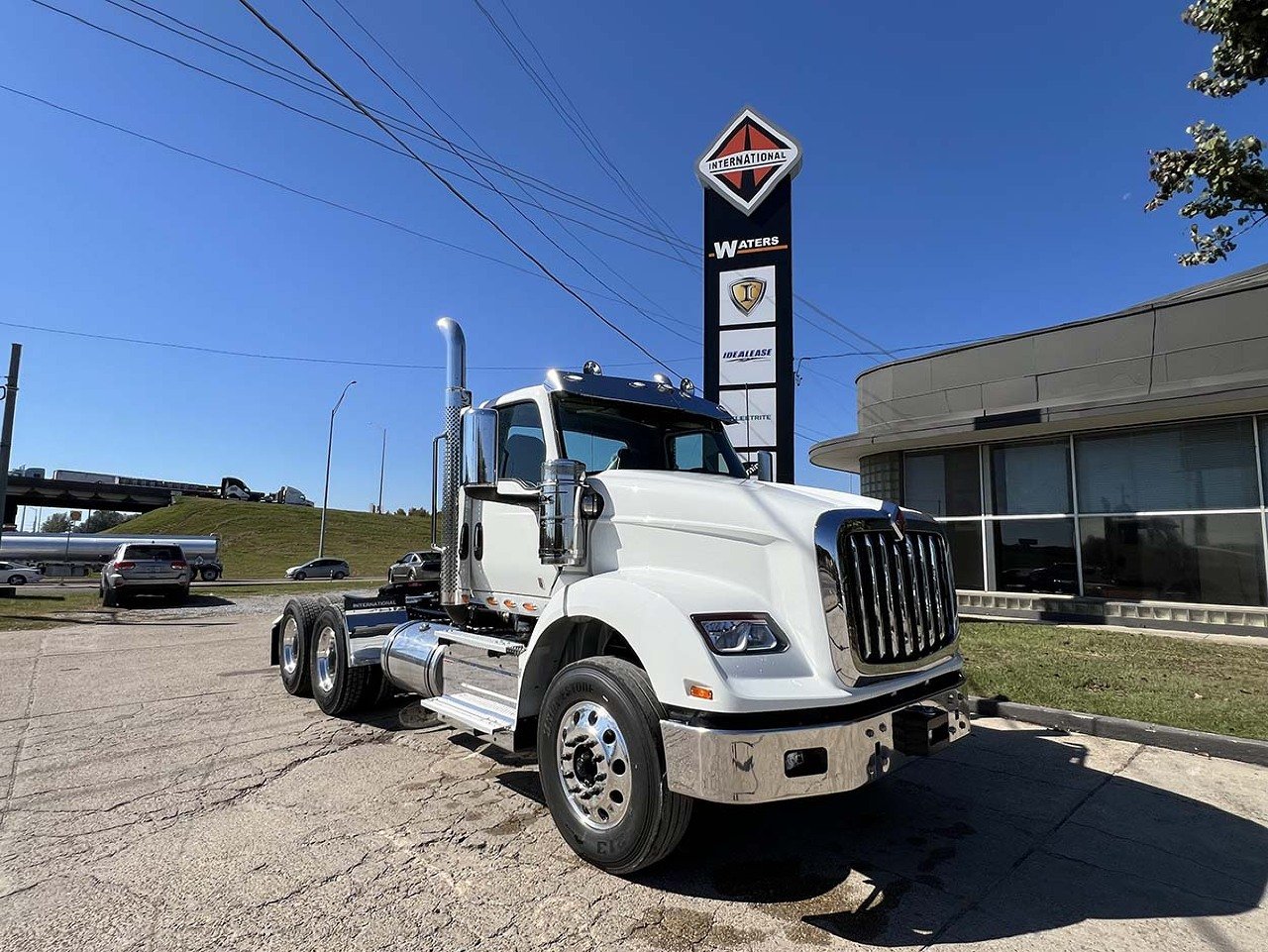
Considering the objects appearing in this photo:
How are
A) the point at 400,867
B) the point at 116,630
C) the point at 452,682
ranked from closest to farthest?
the point at 400,867
the point at 452,682
the point at 116,630

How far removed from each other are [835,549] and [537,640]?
1.76 meters

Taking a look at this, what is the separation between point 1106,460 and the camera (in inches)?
495

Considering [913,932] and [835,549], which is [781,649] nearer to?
[835,549]

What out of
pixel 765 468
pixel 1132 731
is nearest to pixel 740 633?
pixel 765 468

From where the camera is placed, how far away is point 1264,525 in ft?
35.8

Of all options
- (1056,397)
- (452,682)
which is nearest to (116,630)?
(452,682)

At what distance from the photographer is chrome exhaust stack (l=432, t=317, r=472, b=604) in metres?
5.39

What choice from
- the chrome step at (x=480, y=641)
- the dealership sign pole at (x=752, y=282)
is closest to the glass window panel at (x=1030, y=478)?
the dealership sign pole at (x=752, y=282)

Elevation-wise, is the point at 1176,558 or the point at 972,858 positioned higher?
the point at 1176,558

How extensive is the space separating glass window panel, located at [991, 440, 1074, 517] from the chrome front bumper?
11993mm

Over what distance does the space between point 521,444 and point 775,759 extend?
2748mm

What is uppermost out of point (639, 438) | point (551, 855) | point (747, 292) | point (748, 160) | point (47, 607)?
point (748, 160)

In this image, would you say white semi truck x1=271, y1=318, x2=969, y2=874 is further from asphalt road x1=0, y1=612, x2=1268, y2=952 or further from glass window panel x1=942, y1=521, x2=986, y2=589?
→ glass window panel x1=942, y1=521, x2=986, y2=589

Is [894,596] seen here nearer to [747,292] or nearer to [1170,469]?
[747,292]
